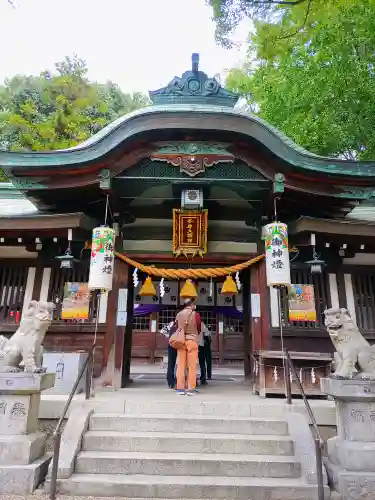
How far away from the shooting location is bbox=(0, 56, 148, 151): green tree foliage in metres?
22.7

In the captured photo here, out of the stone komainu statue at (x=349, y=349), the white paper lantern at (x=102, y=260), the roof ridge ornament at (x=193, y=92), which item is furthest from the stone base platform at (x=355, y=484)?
the roof ridge ornament at (x=193, y=92)

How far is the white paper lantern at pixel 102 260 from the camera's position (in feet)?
22.3

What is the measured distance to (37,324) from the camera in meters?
5.25

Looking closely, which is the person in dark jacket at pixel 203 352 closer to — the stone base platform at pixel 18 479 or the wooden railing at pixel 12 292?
the wooden railing at pixel 12 292

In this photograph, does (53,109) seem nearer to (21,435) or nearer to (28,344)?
(28,344)

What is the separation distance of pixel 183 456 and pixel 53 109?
89.0 feet

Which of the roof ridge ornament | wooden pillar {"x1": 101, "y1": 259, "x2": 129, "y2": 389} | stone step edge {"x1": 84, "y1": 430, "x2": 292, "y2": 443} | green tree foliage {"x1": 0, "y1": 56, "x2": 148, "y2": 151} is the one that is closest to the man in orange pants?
wooden pillar {"x1": 101, "y1": 259, "x2": 129, "y2": 389}

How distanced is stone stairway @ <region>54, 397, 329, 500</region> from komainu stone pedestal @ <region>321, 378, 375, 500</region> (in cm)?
45

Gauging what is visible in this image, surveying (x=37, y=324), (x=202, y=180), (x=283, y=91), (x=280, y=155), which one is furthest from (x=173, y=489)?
(x=283, y=91)

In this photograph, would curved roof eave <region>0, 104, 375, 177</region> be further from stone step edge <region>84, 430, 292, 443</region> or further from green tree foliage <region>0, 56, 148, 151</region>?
green tree foliage <region>0, 56, 148, 151</region>

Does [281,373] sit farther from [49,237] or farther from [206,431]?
[49,237]

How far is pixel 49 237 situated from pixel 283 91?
11.0 metres

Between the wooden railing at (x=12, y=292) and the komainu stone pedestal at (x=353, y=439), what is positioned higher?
the wooden railing at (x=12, y=292)

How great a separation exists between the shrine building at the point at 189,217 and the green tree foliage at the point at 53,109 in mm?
15888
